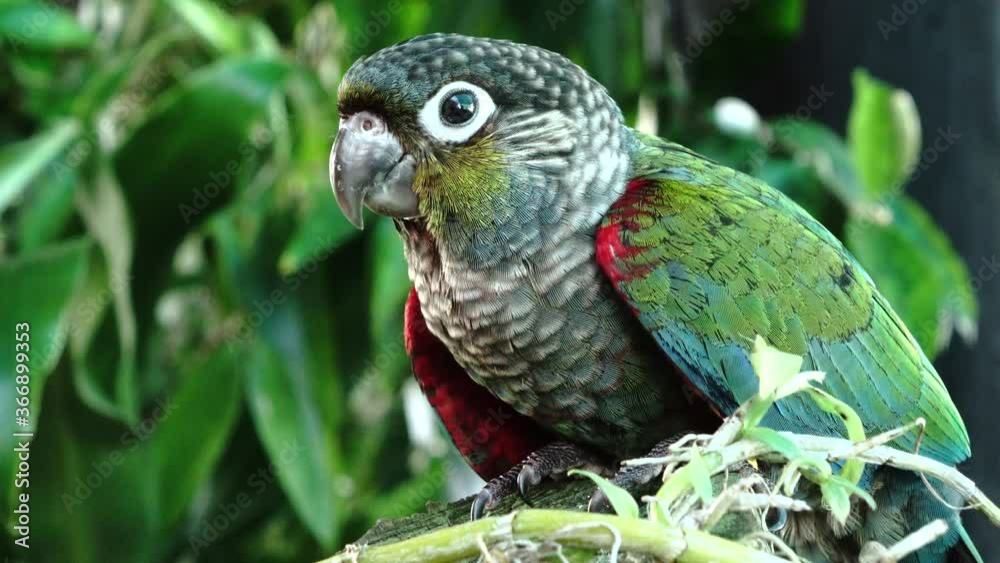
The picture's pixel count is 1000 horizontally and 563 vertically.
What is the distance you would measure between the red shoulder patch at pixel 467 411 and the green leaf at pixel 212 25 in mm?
1017

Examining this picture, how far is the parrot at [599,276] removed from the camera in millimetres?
1035

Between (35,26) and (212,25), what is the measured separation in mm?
333

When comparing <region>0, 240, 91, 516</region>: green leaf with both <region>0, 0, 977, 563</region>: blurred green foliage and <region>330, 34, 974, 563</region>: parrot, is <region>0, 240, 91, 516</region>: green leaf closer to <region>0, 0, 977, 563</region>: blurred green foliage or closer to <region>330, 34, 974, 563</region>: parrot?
<region>0, 0, 977, 563</region>: blurred green foliage

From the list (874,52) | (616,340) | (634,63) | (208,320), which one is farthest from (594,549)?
(208,320)

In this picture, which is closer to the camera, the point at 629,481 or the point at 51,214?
the point at 629,481

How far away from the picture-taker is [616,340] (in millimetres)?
1094

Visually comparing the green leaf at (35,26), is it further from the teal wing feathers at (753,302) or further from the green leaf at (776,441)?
the green leaf at (776,441)

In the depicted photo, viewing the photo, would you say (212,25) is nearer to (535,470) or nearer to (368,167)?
(368,167)

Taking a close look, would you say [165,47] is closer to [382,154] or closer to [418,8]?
[418,8]

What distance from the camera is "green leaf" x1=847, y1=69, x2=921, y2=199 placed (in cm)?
163

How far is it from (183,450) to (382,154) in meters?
1.10

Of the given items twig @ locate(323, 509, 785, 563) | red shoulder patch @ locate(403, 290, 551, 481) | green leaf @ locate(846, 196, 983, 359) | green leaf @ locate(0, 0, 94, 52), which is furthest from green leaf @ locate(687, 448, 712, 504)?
green leaf @ locate(0, 0, 94, 52)

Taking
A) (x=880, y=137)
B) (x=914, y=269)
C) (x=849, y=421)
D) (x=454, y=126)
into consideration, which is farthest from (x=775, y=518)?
(x=880, y=137)

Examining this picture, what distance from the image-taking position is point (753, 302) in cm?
104
